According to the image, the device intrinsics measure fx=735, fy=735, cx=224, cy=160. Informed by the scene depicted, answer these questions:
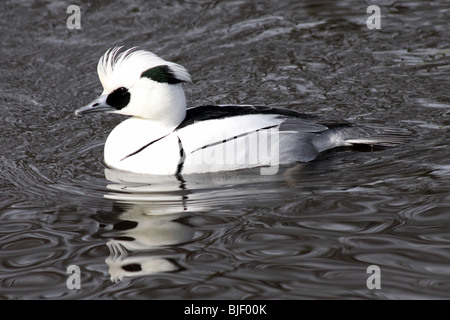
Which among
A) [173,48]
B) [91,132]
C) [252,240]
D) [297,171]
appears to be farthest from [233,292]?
[173,48]

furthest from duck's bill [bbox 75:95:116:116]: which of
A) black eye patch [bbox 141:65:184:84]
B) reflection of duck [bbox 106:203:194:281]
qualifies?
reflection of duck [bbox 106:203:194:281]

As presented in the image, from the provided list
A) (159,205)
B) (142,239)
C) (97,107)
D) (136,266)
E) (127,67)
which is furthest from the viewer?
(97,107)

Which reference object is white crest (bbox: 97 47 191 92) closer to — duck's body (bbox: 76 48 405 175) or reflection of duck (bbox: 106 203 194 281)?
duck's body (bbox: 76 48 405 175)

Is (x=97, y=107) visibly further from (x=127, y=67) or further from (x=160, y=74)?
(x=160, y=74)

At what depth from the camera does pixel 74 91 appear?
29.4 feet

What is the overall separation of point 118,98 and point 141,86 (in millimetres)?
240

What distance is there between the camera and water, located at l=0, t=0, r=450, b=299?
16.4ft

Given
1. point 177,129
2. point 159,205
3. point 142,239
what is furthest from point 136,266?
point 177,129

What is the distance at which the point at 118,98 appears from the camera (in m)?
6.76

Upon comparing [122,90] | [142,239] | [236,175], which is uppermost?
[122,90]

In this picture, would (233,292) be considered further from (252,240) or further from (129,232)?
(129,232)

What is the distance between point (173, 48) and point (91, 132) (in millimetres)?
2435

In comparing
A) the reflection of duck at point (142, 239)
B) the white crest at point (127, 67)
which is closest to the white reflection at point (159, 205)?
the reflection of duck at point (142, 239)

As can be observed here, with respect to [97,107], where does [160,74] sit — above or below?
above
